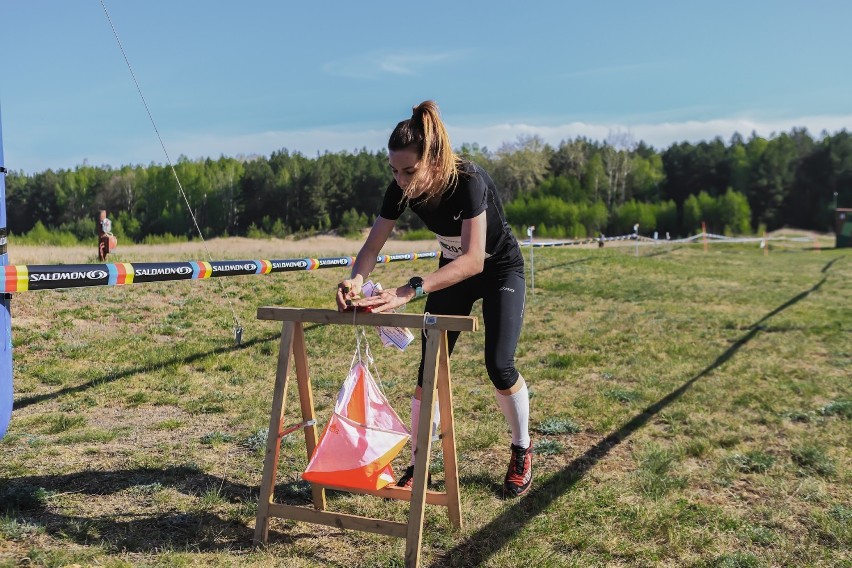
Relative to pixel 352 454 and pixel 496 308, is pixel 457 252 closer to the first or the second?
pixel 496 308

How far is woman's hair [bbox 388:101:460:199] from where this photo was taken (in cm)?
316

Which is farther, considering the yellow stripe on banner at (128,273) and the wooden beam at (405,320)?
the yellow stripe on banner at (128,273)

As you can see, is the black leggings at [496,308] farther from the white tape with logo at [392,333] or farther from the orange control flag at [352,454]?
the orange control flag at [352,454]

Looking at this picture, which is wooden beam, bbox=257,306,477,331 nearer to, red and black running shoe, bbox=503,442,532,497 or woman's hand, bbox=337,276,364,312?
woman's hand, bbox=337,276,364,312

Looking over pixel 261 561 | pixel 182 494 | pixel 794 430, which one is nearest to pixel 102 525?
pixel 182 494

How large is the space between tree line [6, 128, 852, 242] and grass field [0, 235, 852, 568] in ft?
154

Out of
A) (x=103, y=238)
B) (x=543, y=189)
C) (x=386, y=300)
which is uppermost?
(x=543, y=189)

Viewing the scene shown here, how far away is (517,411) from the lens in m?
3.90

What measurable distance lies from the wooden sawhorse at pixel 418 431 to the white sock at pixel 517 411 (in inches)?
20.5

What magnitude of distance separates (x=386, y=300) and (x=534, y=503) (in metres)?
1.61

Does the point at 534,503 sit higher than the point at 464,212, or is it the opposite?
the point at 464,212

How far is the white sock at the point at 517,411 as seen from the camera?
3878mm

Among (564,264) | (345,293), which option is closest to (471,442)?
(345,293)

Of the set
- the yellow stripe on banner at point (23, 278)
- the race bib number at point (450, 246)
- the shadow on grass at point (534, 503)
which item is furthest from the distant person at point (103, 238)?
the race bib number at point (450, 246)
